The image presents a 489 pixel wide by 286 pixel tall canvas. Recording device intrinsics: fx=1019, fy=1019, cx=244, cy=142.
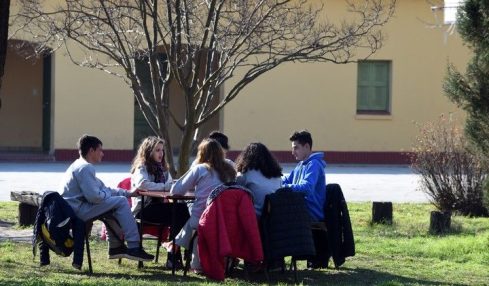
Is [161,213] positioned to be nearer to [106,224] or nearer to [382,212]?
[106,224]

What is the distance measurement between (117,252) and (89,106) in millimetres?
17230

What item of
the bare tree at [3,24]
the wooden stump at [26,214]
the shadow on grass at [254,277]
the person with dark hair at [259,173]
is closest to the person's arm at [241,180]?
the person with dark hair at [259,173]

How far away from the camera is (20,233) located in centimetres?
1224

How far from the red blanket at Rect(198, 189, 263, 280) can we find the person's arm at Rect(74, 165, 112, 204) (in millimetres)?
1020

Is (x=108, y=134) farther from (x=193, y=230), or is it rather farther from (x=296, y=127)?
(x=193, y=230)

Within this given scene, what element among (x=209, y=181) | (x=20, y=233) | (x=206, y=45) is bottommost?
(x=20, y=233)

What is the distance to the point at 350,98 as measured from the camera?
27453mm

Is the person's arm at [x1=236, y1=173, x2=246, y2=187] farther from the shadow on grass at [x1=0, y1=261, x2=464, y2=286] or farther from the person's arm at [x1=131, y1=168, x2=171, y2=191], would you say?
the shadow on grass at [x1=0, y1=261, x2=464, y2=286]

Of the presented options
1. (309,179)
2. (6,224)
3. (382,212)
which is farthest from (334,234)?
(6,224)

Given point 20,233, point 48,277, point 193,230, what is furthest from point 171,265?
point 20,233

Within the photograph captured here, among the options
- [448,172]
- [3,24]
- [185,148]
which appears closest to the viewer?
[3,24]

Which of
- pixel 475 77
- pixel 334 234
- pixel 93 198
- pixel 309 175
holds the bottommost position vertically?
pixel 334 234

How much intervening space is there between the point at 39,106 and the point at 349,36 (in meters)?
17.1

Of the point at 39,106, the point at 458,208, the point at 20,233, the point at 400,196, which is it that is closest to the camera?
the point at 20,233
